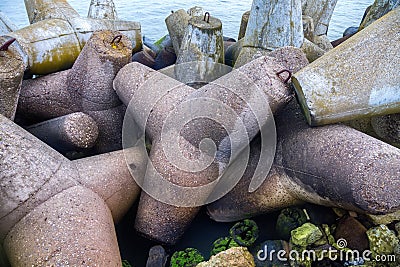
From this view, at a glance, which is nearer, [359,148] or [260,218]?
[359,148]

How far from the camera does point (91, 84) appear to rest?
948mm

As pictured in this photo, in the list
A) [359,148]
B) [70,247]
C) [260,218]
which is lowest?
[260,218]

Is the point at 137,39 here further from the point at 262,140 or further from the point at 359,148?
the point at 359,148

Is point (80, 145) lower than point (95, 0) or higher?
lower

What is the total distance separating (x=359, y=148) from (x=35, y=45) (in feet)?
2.72

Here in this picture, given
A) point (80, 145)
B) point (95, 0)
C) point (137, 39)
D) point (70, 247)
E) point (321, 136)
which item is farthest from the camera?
point (95, 0)

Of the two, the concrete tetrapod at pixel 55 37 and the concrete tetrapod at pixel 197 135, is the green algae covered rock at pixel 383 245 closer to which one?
the concrete tetrapod at pixel 197 135

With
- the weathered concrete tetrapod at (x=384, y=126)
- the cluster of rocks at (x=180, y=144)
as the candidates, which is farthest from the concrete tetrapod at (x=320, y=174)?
the weathered concrete tetrapod at (x=384, y=126)

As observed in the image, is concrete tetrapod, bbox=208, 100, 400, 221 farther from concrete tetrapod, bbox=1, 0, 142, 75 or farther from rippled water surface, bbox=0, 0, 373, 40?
rippled water surface, bbox=0, 0, 373, 40

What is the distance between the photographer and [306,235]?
75cm

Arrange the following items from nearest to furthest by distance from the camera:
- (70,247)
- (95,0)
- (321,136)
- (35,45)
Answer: (70,247), (321,136), (35,45), (95,0)

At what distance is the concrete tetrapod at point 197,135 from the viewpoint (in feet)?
2.57

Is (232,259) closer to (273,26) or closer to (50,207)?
(50,207)

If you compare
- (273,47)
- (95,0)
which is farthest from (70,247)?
(95,0)
